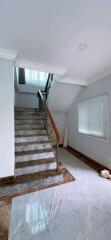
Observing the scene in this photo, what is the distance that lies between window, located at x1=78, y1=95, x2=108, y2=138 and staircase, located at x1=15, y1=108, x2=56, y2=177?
1.33m

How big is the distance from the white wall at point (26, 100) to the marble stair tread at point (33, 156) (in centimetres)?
315

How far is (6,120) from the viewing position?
2172mm

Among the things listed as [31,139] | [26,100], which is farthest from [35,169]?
[26,100]

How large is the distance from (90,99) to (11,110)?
233 centimetres

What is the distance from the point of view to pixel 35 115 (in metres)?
4.34

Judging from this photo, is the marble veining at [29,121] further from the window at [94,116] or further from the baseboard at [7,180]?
the baseboard at [7,180]

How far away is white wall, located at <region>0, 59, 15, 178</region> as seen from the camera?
215 cm

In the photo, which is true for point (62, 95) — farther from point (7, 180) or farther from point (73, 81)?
point (7, 180)

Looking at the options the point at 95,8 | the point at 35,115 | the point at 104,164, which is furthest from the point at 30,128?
the point at 95,8

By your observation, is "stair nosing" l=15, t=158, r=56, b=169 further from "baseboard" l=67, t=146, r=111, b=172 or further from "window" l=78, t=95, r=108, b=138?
"window" l=78, t=95, r=108, b=138

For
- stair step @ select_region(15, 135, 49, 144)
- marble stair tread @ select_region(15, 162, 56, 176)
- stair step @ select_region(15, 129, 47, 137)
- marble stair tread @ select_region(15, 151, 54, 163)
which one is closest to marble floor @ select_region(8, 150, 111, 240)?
marble stair tread @ select_region(15, 162, 56, 176)

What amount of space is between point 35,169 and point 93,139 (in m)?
1.84

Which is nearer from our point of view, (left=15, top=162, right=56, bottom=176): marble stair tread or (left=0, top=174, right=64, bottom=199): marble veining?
(left=0, top=174, right=64, bottom=199): marble veining

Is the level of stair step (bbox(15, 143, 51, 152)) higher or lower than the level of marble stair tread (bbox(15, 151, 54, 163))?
higher
